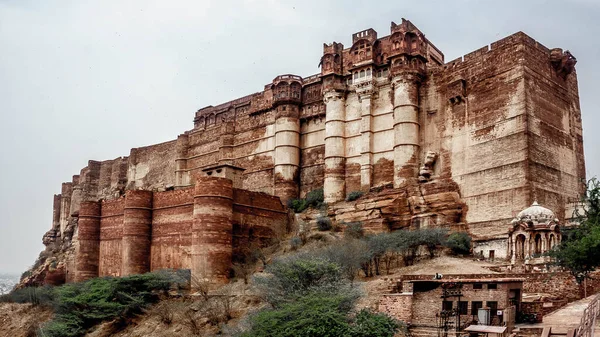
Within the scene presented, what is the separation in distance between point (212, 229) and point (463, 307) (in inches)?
483

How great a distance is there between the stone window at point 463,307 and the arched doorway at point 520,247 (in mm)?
6625

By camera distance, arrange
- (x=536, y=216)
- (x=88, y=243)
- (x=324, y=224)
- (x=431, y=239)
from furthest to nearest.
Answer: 1. (x=88, y=243)
2. (x=324, y=224)
3. (x=431, y=239)
4. (x=536, y=216)

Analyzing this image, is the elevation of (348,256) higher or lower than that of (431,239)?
lower

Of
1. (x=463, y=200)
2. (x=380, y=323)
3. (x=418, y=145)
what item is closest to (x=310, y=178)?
(x=418, y=145)

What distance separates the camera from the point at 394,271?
2186 cm

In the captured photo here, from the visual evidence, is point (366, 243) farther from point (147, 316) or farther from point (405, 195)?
point (147, 316)

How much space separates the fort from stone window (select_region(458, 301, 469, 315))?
21.8ft

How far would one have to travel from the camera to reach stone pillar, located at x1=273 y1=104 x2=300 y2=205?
33.5 metres

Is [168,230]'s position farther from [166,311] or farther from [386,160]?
[386,160]

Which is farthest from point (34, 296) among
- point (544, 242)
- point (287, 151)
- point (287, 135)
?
point (544, 242)

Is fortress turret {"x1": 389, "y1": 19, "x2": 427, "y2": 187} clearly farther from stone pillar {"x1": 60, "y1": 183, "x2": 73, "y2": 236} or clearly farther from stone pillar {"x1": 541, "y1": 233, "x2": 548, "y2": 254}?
stone pillar {"x1": 60, "y1": 183, "x2": 73, "y2": 236}

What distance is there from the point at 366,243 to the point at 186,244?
26.7 ft

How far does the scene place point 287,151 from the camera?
1334 inches

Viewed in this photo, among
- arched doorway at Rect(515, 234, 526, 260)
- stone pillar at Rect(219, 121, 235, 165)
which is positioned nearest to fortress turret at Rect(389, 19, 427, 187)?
arched doorway at Rect(515, 234, 526, 260)
